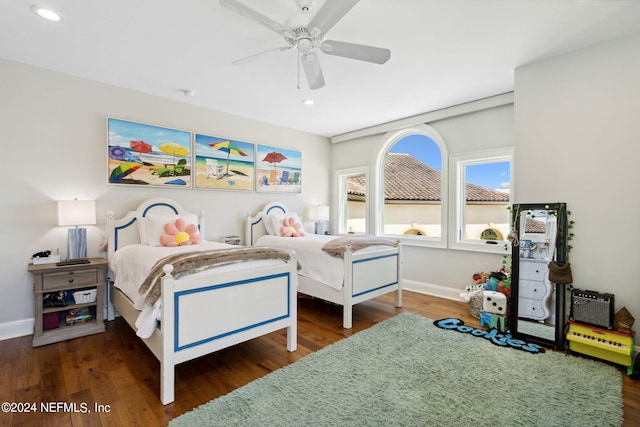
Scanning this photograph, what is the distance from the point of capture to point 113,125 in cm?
342

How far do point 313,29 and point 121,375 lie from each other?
281cm

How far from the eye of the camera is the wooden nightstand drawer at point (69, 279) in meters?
2.75

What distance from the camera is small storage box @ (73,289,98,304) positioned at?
292cm

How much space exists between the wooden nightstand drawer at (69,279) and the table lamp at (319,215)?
123 inches

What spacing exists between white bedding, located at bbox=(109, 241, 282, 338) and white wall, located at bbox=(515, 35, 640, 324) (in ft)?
8.64

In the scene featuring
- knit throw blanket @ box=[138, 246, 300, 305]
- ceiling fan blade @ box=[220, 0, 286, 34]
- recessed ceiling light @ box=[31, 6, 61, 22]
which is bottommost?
knit throw blanket @ box=[138, 246, 300, 305]

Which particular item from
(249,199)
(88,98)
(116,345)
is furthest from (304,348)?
(88,98)

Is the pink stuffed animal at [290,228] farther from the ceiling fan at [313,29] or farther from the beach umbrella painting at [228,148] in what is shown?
the ceiling fan at [313,29]

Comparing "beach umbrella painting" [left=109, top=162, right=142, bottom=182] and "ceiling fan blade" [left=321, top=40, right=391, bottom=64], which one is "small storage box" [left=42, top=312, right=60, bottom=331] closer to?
"beach umbrella painting" [left=109, top=162, right=142, bottom=182]

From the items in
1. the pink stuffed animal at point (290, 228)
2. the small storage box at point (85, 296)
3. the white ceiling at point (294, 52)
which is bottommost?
the small storage box at point (85, 296)

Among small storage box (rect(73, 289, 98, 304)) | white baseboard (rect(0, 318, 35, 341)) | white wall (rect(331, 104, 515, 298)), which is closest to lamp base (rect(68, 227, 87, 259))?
small storage box (rect(73, 289, 98, 304))

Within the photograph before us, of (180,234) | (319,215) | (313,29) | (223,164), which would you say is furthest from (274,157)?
(313,29)

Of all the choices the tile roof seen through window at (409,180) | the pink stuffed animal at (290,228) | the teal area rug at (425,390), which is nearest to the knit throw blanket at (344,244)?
the teal area rug at (425,390)

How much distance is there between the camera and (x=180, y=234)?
11.0 ft
